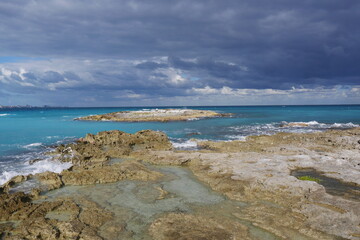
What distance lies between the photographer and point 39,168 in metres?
23.4

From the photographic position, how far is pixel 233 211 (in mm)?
13930

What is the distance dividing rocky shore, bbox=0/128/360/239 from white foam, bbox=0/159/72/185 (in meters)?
1.45

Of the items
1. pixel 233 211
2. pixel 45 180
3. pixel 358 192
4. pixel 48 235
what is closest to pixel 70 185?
pixel 45 180

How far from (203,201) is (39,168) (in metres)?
16.0

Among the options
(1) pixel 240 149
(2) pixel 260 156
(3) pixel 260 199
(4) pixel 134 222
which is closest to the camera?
(4) pixel 134 222

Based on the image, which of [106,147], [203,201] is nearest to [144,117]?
[106,147]

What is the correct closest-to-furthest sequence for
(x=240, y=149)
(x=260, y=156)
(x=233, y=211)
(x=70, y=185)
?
(x=233, y=211) < (x=70, y=185) < (x=260, y=156) < (x=240, y=149)

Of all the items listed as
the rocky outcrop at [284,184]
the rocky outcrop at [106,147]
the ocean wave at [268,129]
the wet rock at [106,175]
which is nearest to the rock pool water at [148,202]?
the wet rock at [106,175]

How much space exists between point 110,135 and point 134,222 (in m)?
27.3

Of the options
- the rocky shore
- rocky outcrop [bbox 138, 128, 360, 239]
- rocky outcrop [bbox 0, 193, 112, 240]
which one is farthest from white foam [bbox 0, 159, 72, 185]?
rocky outcrop [bbox 138, 128, 360, 239]

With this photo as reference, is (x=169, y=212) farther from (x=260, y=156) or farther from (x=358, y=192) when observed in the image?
(x=260, y=156)

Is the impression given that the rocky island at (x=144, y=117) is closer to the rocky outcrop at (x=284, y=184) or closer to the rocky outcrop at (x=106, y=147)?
the rocky outcrop at (x=106, y=147)

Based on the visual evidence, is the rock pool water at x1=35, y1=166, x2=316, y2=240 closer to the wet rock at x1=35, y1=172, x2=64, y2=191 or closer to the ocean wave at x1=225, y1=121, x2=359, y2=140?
the wet rock at x1=35, y1=172, x2=64, y2=191

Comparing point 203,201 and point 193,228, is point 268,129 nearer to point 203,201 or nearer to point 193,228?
point 203,201
